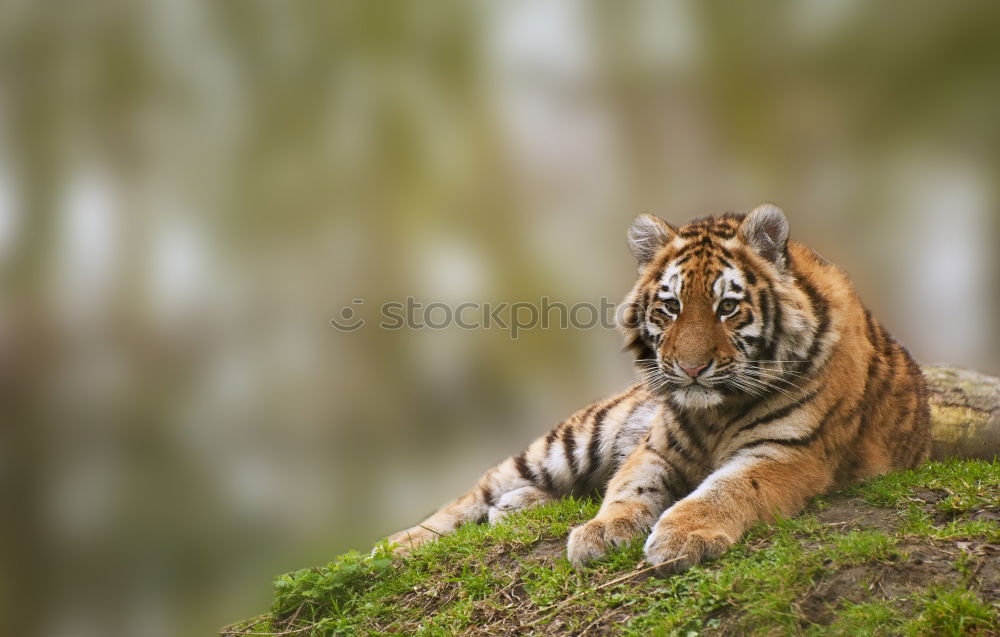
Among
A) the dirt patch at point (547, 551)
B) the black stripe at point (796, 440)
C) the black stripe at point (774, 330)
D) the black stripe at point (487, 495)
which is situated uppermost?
the black stripe at point (774, 330)

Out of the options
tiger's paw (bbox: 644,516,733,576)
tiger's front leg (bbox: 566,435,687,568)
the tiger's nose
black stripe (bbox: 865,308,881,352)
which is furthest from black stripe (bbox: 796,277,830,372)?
tiger's paw (bbox: 644,516,733,576)

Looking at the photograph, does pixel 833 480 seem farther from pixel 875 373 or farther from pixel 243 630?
pixel 243 630

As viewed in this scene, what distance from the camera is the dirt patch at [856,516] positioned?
8.80 feet

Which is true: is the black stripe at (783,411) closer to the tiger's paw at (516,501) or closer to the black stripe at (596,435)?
the black stripe at (596,435)

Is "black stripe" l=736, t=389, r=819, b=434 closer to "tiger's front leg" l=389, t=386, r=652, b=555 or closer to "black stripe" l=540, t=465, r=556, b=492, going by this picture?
"tiger's front leg" l=389, t=386, r=652, b=555

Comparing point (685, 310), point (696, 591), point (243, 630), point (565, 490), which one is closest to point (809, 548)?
point (696, 591)

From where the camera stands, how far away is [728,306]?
305 cm

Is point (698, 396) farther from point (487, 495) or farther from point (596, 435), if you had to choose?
point (487, 495)

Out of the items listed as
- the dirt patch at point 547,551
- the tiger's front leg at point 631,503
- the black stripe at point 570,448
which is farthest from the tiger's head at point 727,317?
the black stripe at point 570,448

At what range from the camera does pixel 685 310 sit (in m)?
3.07

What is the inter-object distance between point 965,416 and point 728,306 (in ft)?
6.73

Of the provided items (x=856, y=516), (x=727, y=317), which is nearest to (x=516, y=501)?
(x=727, y=317)

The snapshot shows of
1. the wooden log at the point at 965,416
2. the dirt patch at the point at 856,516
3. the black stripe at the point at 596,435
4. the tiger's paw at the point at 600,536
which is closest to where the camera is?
the dirt patch at the point at 856,516

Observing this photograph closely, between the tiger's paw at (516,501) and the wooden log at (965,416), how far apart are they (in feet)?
6.10
